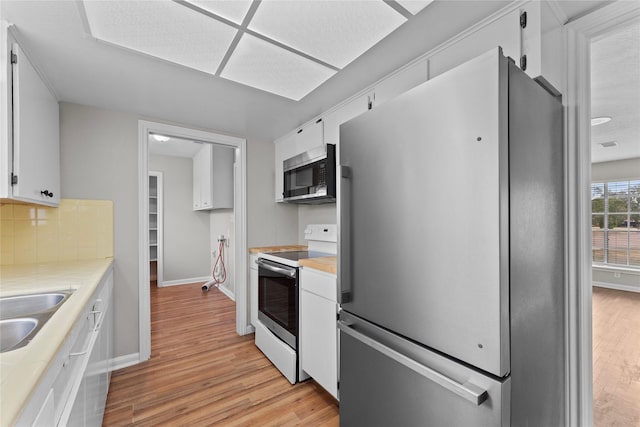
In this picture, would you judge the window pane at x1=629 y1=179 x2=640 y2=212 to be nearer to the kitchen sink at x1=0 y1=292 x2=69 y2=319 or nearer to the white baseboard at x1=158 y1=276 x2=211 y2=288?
the kitchen sink at x1=0 y1=292 x2=69 y2=319

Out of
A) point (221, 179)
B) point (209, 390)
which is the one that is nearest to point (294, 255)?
point (209, 390)

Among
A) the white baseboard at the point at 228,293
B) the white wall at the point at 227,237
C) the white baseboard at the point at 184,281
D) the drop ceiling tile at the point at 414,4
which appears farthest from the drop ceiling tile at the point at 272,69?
the white baseboard at the point at 184,281

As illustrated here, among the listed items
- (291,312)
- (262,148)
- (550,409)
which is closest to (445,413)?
(550,409)

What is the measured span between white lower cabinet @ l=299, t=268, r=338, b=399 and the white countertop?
1149 mm

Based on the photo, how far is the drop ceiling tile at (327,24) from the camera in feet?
3.71

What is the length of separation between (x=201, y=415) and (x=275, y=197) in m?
2.00

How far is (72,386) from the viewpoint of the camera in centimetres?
91

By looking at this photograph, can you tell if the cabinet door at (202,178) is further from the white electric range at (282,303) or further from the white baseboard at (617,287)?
the white baseboard at (617,287)

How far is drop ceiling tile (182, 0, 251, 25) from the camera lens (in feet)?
3.63

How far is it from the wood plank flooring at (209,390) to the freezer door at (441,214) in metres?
1.05

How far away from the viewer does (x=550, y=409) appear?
1045mm

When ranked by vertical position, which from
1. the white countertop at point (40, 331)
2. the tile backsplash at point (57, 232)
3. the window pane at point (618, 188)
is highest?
the window pane at point (618, 188)

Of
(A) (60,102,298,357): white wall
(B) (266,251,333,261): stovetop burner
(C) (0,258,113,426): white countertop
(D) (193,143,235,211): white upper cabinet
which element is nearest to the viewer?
(C) (0,258,113,426): white countertop

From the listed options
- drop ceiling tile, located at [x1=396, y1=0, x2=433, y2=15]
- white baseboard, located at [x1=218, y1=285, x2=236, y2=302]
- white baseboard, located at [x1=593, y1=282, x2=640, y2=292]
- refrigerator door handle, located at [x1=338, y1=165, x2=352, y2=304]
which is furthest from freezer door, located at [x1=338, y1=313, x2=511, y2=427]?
white baseboard, located at [x1=593, y1=282, x2=640, y2=292]
